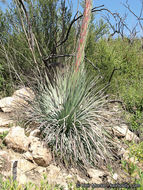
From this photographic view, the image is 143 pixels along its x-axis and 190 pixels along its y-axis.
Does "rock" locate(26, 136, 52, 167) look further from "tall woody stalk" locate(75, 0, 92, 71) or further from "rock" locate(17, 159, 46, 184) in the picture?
"tall woody stalk" locate(75, 0, 92, 71)

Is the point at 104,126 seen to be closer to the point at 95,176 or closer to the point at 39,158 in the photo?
the point at 95,176

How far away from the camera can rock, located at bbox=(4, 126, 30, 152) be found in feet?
8.54

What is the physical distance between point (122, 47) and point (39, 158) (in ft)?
16.9

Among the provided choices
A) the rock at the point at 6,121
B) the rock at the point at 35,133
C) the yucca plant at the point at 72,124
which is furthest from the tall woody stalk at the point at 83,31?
the rock at the point at 6,121

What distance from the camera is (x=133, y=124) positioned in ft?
12.8

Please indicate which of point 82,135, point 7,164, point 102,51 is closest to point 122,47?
point 102,51

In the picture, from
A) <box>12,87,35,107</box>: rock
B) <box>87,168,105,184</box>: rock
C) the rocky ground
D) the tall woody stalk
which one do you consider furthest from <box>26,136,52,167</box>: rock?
the tall woody stalk

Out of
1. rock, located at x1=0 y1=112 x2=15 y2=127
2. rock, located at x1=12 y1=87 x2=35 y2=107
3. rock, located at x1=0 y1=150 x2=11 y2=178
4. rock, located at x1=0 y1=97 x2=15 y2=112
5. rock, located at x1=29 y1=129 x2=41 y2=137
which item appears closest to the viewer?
rock, located at x1=0 y1=150 x2=11 y2=178

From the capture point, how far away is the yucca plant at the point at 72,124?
2.67 meters

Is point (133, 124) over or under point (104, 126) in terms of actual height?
under

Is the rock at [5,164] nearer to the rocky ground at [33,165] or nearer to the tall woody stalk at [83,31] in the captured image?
the rocky ground at [33,165]

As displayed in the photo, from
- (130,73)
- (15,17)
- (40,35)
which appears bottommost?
(130,73)

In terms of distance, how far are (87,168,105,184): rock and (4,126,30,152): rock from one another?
839mm

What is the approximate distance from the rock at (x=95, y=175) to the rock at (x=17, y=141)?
84 centimetres
